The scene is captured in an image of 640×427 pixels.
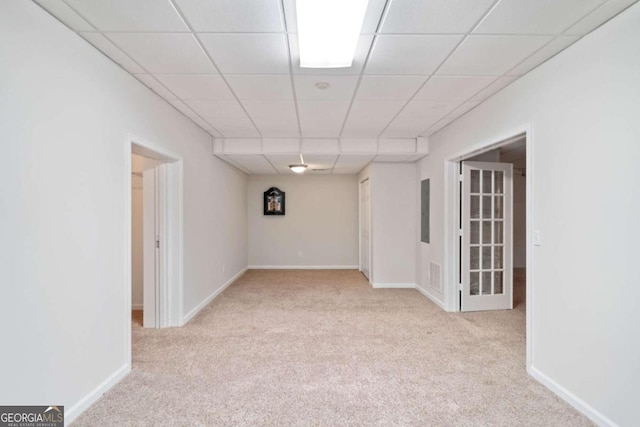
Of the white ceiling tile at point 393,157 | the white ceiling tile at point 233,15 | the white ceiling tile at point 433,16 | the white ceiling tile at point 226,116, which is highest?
the white ceiling tile at point 233,15

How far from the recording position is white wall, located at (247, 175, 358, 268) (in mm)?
7359

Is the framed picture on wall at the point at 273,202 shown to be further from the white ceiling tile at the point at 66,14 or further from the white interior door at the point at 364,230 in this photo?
the white ceiling tile at the point at 66,14

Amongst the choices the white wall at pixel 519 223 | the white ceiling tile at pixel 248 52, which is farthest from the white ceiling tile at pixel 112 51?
the white wall at pixel 519 223

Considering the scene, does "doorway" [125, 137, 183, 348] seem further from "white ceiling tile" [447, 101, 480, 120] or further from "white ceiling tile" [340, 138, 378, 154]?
"white ceiling tile" [447, 101, 480, 120]

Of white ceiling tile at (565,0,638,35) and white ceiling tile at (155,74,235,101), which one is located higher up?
white ceiling tile at (565,0,638,35)

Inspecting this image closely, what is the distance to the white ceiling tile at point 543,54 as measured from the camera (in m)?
2.01

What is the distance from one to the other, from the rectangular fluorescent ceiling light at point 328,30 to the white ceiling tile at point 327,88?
317 millimetres

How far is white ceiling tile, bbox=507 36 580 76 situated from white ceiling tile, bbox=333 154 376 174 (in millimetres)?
2547

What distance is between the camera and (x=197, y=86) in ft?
9.02

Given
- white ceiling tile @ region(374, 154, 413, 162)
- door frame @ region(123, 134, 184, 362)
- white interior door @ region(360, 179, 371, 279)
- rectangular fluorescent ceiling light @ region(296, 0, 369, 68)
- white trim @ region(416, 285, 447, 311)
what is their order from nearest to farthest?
rectangular fluorescent ceiling light @ region(296, 0, 369, 68) → door frame @ region(123, 134, 184, 362) → white trim @ region(416, 285, 447, 311) → white ceiling tile @ region(374, 154, 413, 162) → white interior door @ region(360, 179, 371, 279)

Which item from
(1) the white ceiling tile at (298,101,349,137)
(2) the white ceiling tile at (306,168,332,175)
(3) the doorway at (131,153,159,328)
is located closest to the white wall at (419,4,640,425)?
(1) the white ceiling tile at (298,101,349,137)

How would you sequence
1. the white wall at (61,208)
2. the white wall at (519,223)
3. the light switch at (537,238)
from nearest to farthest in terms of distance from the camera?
the white wall at (61,208) < the light switch at (537,238) < the white wall at (519,223)

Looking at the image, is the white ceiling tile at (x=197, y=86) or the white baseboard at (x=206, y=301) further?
the white baseboard at (x=206, y=301)

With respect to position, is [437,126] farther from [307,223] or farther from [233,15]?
[307,223]
